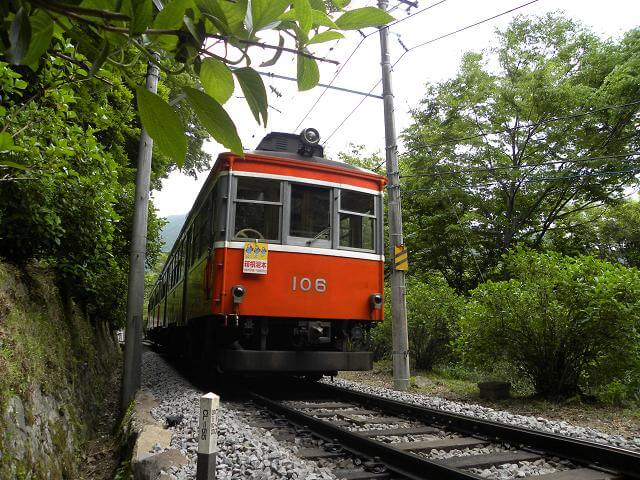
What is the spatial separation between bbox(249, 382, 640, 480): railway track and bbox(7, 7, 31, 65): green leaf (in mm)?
3038

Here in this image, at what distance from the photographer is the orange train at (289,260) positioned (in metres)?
6.10

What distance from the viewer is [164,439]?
12.4 ft

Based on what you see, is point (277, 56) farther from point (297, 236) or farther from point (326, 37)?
point (297, 236)

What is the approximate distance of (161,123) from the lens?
2.41 feet

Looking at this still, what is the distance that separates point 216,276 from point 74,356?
1.87 meters

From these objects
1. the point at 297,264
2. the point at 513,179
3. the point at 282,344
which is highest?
the point at 513,179

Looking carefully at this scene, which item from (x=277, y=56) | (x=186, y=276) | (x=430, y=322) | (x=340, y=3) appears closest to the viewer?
(x=277, y=56)

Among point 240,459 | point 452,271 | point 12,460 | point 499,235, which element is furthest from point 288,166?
point 452,271

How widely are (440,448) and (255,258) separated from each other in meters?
3.20

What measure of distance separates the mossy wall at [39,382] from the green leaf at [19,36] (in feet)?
9.10

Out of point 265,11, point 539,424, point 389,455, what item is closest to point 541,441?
point 539,424

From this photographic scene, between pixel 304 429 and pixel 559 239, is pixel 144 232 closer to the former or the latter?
pixel 304 429

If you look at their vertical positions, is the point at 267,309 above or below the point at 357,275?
below

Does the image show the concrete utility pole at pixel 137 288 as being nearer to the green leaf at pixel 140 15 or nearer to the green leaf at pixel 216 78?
the green leaf at pixel 216 78
